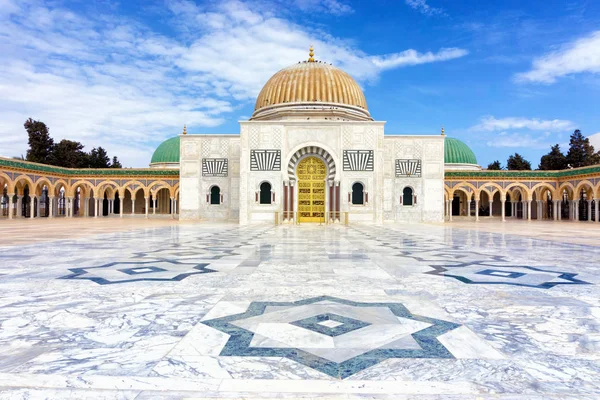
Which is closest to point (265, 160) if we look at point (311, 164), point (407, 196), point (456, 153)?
point (311, 164)

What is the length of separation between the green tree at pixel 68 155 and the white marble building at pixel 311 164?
62.6ft

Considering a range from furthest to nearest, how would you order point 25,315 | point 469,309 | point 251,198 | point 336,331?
1. point 251,198
2. point 469,309
3. point 25,315
4. point 336,331

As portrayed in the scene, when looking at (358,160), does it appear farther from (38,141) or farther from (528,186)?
(38,141)

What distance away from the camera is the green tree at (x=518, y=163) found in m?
42.1

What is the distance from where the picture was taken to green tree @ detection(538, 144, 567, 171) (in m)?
36.7

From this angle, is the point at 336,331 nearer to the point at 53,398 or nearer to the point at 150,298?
the point at 53,398

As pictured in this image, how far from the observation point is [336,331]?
2475 millimetres

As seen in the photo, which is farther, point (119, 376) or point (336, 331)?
point (336, 331)

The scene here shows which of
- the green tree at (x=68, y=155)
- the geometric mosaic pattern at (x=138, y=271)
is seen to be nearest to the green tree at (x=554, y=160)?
the geometric mosaic pattern at (x=138, y=271)

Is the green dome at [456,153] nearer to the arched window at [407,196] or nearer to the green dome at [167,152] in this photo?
the arched window at [407,196]

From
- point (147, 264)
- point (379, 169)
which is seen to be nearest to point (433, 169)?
point (379, 169)

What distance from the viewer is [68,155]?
36438 mm

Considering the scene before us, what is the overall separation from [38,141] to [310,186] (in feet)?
91.1

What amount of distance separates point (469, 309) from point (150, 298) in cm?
264
